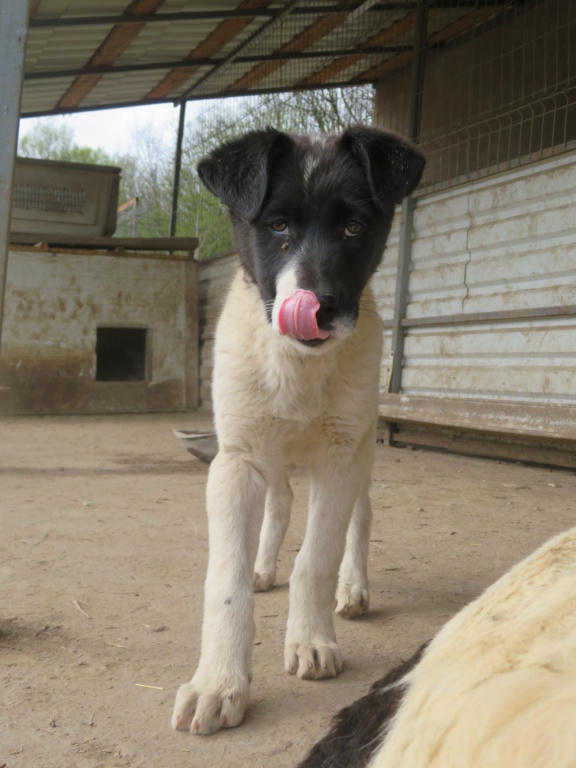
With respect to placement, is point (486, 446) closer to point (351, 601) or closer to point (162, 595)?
point (351, 601)

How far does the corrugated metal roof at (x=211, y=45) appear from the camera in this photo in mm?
8211

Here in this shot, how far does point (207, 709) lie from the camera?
6.06 feet

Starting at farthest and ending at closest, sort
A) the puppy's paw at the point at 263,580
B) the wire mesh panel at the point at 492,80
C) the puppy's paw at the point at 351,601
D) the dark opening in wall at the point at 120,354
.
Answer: the dark opening in wall at the point at 120,354 < the wire mesh panel at the point at 492,80 < the puppy's paw at the point at 263,580 < the puppy's paw at the point at 351,601

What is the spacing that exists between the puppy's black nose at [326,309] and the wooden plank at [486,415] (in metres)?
3.82

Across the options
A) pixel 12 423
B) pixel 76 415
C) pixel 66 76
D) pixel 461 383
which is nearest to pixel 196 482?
pixel 461 383

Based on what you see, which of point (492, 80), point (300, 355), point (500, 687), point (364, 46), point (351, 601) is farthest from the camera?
point (364, 46)

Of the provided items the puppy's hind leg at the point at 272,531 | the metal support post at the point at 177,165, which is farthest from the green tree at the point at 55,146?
the puppy's hind leg at the point at 272,531

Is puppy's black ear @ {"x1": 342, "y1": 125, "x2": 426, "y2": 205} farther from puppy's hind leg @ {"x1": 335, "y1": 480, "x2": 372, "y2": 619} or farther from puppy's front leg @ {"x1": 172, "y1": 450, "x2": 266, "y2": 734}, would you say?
puppy's hind leg @ {"x1": 335, "y1": 480, "x2": 372, "y2": 619}

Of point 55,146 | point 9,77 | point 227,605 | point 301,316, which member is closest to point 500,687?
point 227,605

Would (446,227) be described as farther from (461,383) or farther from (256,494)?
(256,494)

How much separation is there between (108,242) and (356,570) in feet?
28.4

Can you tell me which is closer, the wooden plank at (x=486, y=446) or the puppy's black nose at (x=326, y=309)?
the puppy's black nose at (x=326, y=309)

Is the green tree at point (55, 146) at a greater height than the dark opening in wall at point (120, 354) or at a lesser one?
greater

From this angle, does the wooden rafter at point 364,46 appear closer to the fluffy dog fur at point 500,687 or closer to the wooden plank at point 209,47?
the wooden plank at point 209,47
